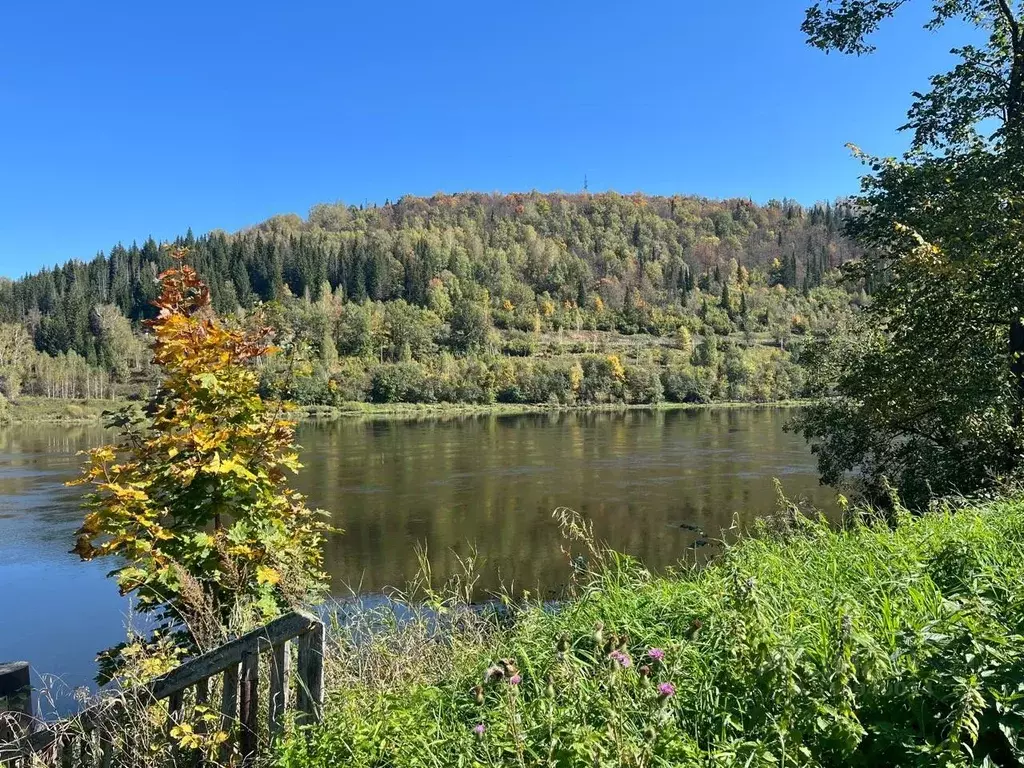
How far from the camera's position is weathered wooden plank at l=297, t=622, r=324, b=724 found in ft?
11.2

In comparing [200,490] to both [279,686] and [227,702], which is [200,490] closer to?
[227,702]

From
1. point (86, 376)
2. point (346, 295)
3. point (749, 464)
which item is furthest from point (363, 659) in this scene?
point (346, 295)

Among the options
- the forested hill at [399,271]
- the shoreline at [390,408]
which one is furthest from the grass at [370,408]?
the forested hill at [399,271]

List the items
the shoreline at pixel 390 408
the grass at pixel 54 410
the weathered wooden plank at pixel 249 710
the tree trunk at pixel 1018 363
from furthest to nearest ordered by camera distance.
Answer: the shoreline at pixel 390 408 → the grass at pixel 54 410 → the tree trunk at pixel 1018 363 → the weathered wooden plank at pixel 249 710

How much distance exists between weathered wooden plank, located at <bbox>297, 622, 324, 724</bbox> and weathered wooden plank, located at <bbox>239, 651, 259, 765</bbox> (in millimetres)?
266

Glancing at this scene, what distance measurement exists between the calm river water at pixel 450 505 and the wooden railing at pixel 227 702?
5.95 meters

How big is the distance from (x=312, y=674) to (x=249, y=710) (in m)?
0.49

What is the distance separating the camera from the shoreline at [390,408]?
2916 inches

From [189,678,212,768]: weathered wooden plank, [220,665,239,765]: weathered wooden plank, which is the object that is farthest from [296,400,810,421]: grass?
[220,665,239,765]: weathered wooden plank

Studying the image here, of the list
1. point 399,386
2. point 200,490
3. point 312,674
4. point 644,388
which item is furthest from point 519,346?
point 312,674

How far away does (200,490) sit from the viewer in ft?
17.5

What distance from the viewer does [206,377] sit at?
531 cm

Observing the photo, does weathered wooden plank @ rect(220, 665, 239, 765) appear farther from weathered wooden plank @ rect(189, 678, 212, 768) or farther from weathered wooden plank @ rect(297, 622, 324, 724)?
weathered wooden plank @ rect(297, 622, 324, 724)

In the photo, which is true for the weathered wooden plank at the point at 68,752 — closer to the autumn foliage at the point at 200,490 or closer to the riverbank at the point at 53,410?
the autumn foliage at the point at 200,490
